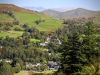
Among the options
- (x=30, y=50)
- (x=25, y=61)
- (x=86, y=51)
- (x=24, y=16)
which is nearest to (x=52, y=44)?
(x=30, y=50)

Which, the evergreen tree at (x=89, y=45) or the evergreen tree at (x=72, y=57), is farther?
the evergreen tree at (x=89, y=45)

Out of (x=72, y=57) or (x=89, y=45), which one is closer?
(x=72, y=57)

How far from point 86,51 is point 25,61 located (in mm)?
50453

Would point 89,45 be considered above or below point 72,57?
above

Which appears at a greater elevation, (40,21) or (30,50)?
(40,21)

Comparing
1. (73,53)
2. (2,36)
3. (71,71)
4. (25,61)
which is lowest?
(25,61)

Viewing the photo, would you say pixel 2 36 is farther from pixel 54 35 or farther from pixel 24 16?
pixel 24 16

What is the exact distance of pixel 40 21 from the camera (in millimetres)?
114750

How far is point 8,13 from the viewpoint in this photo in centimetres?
12225

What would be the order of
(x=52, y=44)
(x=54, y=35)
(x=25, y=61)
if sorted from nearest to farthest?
(x=25, y=61) → (x=52, y=44) → (x=54, y=35)

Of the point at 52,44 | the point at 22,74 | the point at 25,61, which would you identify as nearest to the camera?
the point at 22,74

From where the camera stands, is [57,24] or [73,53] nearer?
[73,53]

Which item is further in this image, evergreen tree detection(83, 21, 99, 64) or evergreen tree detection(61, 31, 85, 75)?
evergreen tree detection(83, 21, 99, 64)

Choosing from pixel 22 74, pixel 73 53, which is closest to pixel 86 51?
pixel 73 53
